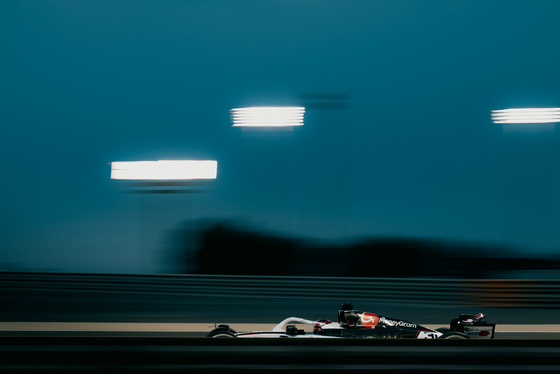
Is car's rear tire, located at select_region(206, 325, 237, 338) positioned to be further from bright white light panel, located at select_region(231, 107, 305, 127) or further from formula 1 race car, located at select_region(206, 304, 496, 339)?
bright white light panel, located at select_region(231, 107, 305, 127)

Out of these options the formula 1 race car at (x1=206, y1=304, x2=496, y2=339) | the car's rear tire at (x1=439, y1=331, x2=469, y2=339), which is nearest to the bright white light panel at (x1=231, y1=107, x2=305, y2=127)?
the formula 1 race car at (x1=206, y1=304, x2=496, y2=339)

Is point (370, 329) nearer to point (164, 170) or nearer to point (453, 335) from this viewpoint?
point (453, 335)

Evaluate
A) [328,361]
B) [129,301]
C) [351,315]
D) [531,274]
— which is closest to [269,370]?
[328,361]

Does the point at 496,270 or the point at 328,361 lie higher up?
the point at 496,270

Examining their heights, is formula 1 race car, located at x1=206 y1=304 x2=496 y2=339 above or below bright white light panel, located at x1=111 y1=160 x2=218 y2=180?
below

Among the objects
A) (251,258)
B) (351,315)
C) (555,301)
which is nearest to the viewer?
(351,315)

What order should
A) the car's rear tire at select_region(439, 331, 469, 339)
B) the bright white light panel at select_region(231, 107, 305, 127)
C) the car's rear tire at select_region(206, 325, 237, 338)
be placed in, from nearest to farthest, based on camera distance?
the car's rear tire at select_region(439, 331, 469, 339) < the car's rear tire at select_region(206, 325, 237, 338) < the bright white light panel at select_region(231, 107, 305, 127)

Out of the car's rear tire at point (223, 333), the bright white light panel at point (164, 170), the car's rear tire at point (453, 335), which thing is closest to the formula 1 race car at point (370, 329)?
the car's rear tire at point (223, 333)

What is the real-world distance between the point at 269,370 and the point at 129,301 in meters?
6.61

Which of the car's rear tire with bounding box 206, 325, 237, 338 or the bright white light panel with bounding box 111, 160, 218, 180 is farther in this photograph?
the bright white light panel with bounding box 111, 160, 218, 180

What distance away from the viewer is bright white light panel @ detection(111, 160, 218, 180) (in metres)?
8.51

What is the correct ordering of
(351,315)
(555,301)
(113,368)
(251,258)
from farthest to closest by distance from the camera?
(251,258), (555,301), (351,315), (113,368)

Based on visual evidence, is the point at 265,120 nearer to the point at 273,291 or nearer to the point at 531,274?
the point at 273,291

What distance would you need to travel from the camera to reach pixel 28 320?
8180mm
